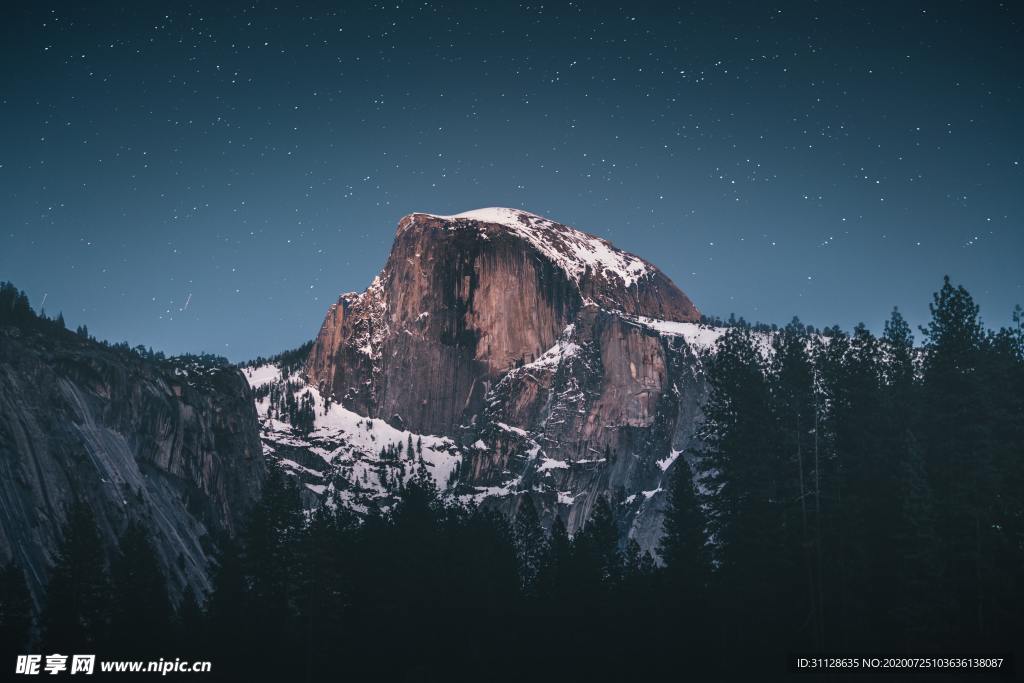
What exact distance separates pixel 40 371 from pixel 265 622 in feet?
220

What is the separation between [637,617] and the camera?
4691cm

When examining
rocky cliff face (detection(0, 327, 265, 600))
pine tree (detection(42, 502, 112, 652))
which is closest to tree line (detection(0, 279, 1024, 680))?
pine tree (detection(42, 502, 112, 652))

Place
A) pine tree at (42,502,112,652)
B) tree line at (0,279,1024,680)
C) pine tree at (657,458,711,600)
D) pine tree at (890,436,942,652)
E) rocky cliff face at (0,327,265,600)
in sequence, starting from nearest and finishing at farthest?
1. pine tree at (890,436,942,652)
2. tree line at (0,279,1024,680)
3. pine tree at (42,502,112,652)
4. pine tree at (657,458,711,600)
5. rocky cliff face at (0,327,265,600)

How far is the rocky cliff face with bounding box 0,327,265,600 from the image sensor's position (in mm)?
78938

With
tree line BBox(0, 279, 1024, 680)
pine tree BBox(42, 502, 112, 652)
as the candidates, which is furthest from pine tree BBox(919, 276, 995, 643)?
pine tree BBox(42, 502, 112, 652)

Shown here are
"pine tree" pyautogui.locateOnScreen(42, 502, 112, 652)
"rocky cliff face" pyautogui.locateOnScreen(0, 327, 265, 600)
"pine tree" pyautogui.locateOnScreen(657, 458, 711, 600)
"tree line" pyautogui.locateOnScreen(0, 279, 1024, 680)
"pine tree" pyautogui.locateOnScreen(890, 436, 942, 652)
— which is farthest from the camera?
"rocky cliff face" pyautogui.locateOnScreen(0, 327, 265, 600)

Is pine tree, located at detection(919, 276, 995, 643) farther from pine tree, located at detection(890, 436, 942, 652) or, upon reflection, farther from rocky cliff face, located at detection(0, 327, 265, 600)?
rocky cliff face, located at detection(0, 327, 265, 600)

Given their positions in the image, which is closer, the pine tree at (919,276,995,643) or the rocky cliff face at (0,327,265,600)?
the pine tree at (919,276,995,643)

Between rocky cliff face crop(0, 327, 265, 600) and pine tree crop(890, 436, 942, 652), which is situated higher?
rocky cliff face crop(0, 327, 265, 600)

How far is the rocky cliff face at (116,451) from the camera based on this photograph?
7894 cm

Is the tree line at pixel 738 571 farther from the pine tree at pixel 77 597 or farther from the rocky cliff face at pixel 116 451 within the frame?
the rocky cliff face at pixel 116 451

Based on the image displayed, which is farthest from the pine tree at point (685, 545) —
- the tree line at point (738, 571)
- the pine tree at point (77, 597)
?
the pine tree at point (77, 597)

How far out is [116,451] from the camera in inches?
4122

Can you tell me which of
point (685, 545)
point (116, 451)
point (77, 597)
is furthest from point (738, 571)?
point (116, 451)
